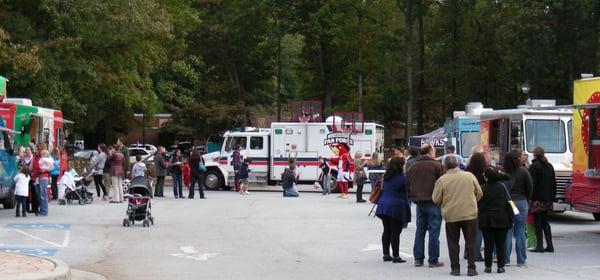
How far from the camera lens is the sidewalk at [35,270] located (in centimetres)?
1071

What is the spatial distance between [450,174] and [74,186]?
15.8 meters

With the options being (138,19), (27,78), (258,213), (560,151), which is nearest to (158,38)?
(138,19)

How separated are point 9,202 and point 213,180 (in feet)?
42.5

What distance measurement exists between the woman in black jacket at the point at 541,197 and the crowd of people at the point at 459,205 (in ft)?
2.02

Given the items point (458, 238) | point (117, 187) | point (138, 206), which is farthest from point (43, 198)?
point (458, 238)

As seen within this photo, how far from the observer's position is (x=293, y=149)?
3572cm

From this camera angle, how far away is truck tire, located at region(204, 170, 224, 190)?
35750 millimetres

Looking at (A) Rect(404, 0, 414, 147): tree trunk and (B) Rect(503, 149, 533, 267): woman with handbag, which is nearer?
(B) Rect(503, 149, 533, 267): woman with handbag

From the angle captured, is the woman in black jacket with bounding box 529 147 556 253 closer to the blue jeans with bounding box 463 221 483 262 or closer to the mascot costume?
the blue jeans with bounding box 463 221 483 262

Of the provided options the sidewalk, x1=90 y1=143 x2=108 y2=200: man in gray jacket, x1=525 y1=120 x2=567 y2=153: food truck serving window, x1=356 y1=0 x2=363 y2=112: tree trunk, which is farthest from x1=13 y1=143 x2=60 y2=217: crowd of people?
x1=356 y1=0 x2=363 y2=112: tree trunk

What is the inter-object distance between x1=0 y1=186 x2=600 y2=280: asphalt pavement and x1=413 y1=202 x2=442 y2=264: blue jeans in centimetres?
26

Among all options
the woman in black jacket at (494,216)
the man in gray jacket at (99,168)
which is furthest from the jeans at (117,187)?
the woman in black jacket at (494,216)

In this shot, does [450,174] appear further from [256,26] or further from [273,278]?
[256,26]

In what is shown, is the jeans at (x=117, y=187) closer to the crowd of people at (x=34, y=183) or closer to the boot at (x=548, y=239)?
the crowd of people at (x=34, y=183)
